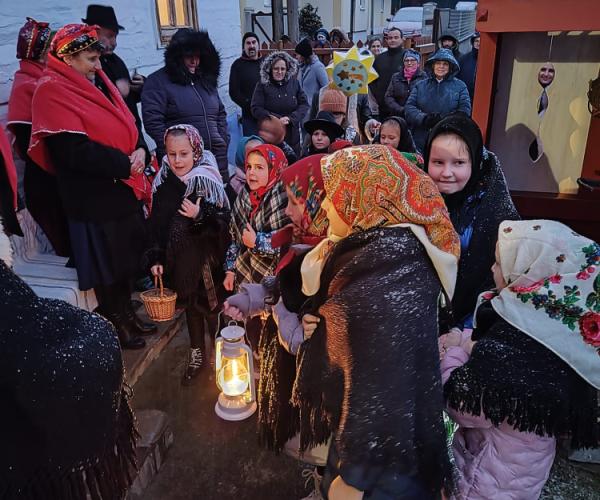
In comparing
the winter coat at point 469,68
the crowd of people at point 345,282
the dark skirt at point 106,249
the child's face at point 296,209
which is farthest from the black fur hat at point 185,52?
the winter coat at point 469,68

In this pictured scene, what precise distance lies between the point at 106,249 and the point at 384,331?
89.6 inches

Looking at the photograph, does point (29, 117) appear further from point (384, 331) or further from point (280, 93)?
point (280, 93)

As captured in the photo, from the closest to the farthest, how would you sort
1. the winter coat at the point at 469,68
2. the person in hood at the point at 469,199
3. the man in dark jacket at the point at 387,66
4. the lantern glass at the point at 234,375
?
the person in hood at the point at 469,199 → the lantern glass at the point at 234,375 → the man in dark jacket at the point at 387,66 → the winter coat at the point at 469,68

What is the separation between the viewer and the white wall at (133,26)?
3562mm

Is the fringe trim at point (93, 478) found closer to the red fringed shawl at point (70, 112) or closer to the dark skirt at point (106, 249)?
the dark skirt at point (106, 249)

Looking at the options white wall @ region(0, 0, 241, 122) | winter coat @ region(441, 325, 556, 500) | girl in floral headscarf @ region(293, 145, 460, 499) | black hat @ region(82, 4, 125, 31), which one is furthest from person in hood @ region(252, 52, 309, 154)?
winter coat @ region(441, 325, 556, 500)

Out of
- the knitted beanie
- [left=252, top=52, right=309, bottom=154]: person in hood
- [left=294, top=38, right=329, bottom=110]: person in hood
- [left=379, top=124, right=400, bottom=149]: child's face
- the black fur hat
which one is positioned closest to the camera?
[left=379, top=124, right=400, bottom=149]: child's face

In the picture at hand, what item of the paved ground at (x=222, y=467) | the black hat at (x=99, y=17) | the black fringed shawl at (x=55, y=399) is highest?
the black hat at (x=99, y=17)

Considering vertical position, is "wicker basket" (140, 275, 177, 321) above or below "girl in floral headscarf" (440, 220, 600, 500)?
below

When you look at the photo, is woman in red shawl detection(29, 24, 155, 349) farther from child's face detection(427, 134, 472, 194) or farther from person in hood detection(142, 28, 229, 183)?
child's face detection(427, 134, 472, 194)

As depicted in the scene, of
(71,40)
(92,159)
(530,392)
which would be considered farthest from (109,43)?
(530,392)

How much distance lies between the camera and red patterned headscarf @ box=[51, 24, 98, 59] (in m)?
2.88

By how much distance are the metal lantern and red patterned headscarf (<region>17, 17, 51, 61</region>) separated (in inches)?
84.9

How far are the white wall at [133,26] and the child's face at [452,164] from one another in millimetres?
2927
